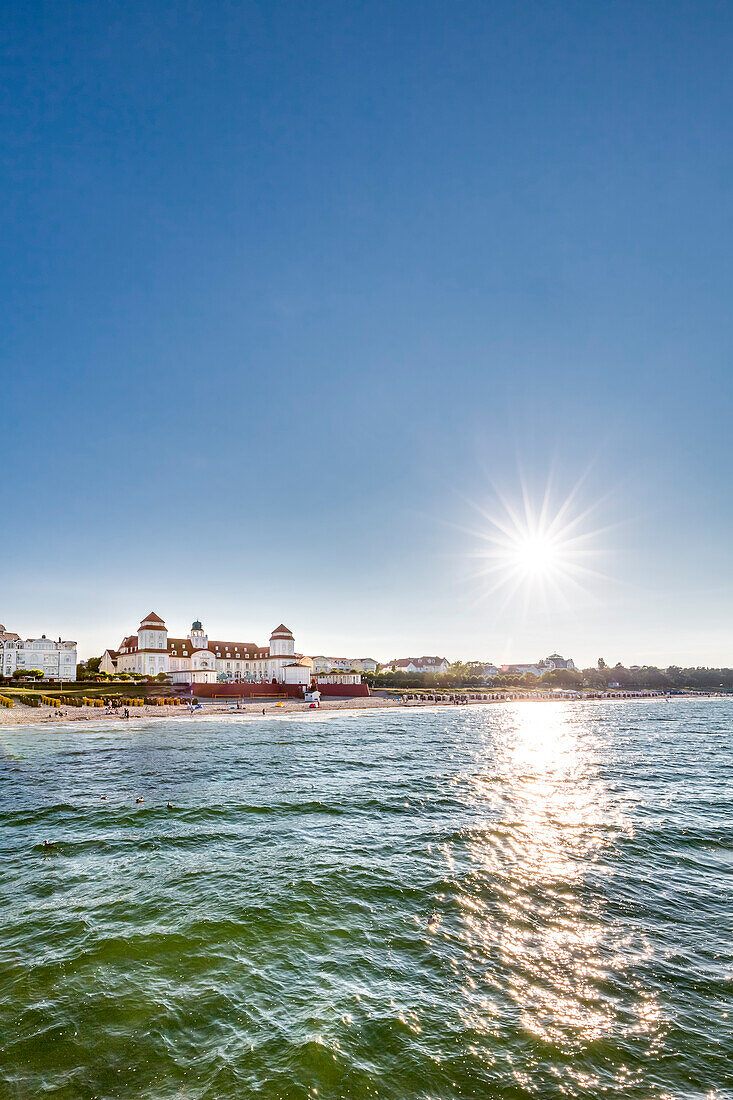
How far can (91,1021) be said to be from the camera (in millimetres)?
8375

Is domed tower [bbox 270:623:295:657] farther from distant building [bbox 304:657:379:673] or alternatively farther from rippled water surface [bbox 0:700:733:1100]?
rippled water surface [bbox 0:700:733:1100]

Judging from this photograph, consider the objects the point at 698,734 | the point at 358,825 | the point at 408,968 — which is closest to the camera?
the point at 408,968

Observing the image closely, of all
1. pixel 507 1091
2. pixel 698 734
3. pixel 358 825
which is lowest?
pixel 698 734

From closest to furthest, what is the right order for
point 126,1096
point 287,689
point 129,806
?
1. point 126,1096
2. point 129,806
3. point 287,689

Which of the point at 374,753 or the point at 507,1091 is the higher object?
the point at 507,1091

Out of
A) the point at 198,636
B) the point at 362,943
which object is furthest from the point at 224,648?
the point at 362,943

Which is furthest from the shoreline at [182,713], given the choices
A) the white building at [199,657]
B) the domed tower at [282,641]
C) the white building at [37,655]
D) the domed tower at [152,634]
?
the white building at [37,655]

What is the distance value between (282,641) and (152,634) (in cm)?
3001

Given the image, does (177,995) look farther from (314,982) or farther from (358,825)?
(358,825)

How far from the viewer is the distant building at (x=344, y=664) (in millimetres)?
169337

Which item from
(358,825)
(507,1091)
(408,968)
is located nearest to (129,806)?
(358,825)

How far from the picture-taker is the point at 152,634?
400 ft

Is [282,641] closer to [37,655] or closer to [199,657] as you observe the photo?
[199,657]

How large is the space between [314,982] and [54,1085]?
419 centimetres
